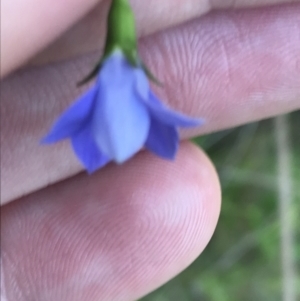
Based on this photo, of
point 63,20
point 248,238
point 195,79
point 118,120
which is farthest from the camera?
point 248,238

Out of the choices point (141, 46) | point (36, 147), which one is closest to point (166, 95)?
point (141, 46)

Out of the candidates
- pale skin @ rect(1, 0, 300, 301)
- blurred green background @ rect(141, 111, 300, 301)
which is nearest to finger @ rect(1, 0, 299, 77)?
pale skin @ rect(1, 0, 300, 301)

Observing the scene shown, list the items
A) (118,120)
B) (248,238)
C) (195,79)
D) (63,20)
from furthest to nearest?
(248,238), (195,79), (63,20), (118,120)

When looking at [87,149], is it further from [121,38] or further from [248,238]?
[248,238]

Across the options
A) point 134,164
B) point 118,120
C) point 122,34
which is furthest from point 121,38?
point 134,164

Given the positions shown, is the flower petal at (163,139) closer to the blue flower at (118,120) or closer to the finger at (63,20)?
the blue flower at (118,120)

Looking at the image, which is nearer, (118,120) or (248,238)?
(118,120)

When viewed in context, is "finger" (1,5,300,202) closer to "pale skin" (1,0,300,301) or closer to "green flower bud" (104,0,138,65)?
"pale skin" (1,0,300,301)
